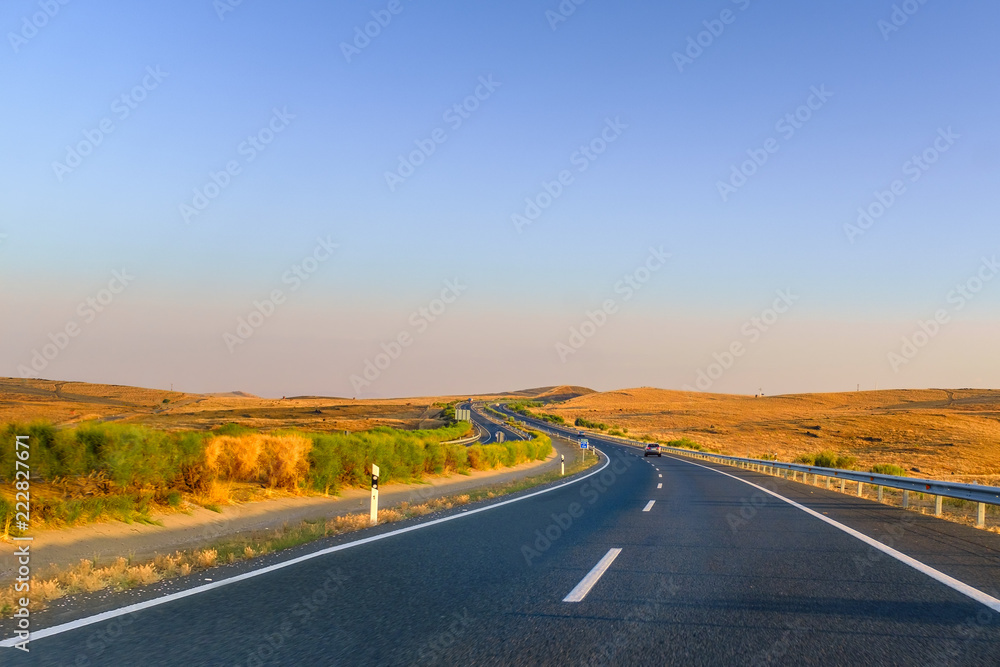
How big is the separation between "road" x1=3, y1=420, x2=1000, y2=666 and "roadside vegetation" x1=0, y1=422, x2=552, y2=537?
448 cm

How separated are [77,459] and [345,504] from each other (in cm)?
640

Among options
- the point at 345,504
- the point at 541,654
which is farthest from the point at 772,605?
the point at 345,504

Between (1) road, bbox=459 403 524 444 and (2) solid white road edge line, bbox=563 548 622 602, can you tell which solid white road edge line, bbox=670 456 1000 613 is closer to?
(2) solid white road edge line, bbox=563 548 622 602

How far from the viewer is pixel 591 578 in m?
7.62

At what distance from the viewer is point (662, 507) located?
1571 cm

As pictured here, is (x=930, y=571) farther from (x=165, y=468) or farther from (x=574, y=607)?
(x=165, y=468)

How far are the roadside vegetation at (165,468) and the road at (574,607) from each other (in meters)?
4.48

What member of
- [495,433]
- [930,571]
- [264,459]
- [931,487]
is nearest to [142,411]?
[495,433]

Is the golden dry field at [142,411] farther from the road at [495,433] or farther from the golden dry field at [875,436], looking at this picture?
the golden dry field at [875,436]

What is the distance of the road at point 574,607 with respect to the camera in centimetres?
494

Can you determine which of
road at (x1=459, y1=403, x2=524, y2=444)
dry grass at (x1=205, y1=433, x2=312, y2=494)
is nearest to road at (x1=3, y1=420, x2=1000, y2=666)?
dry grass at (x1=205, y1=433, x2=312, y2=494)

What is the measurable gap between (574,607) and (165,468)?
10143 millimetres

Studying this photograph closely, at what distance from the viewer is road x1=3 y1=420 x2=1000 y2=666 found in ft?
16.2

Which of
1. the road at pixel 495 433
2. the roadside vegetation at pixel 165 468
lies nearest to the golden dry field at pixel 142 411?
the road at pixel 495 433
